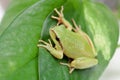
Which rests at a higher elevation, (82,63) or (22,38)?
(22,38)

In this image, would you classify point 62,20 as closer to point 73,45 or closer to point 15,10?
point 73,45

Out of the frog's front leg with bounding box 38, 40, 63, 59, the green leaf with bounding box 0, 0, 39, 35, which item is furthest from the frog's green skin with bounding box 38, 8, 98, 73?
the green leaf with bounding box 0, 0, 39, 35

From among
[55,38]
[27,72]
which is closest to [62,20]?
[55,38]

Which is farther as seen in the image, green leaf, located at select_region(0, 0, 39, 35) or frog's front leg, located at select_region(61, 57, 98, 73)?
green leaf, located at select_region(0, 0, 39, 35)

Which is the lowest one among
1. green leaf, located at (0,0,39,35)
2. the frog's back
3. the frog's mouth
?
the frog's back

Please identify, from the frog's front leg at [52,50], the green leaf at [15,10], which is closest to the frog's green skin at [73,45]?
the frog's front leg at [52,50]

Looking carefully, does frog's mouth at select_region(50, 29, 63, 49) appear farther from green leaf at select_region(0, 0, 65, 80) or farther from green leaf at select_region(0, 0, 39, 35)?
green leaf at select_region(0, 0, 39, 35)

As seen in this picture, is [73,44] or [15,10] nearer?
[73,44]

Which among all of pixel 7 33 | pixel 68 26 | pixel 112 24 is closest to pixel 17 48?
pixel 7 33

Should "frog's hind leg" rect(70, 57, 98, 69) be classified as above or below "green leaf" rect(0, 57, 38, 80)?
below
